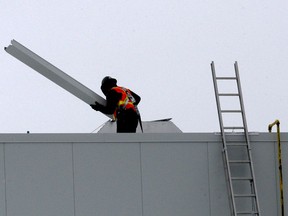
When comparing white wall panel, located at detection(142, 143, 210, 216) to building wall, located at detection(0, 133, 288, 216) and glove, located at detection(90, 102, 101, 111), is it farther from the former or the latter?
glove, located at detection(90, 102, 101, 111)

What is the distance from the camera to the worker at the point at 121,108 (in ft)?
41.0

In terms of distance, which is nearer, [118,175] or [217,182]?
[118,175]

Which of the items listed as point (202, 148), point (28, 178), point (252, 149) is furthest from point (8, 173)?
point (252, 149)

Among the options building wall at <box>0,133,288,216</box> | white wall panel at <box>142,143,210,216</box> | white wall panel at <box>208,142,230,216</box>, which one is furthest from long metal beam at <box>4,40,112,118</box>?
white wall panel at <box>208,142,230,216</box>

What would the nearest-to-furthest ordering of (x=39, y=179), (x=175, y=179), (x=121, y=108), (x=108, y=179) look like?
(x=39, y=179) → (x=108, y=179) → (x=175, y=179) → (x=121, y=108)

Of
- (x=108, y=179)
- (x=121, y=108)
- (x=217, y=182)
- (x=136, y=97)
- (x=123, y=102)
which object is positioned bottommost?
(x=217, y=182)

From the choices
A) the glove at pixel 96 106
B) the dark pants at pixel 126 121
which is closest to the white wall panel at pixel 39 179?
the dark pants at pixel 126 121

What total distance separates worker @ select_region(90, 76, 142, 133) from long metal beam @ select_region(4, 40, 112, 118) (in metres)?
0.20

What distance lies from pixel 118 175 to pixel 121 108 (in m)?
1.69

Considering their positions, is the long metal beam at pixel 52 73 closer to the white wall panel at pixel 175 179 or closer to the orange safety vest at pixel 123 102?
the orange safety vest at pixel 123 102

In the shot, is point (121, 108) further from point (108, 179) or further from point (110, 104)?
point (108, 179)

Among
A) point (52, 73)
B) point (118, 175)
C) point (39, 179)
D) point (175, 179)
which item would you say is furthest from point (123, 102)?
point (39, 179)

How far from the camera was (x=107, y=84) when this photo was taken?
42.6 feet

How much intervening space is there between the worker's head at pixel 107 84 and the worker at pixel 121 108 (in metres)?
0.26
